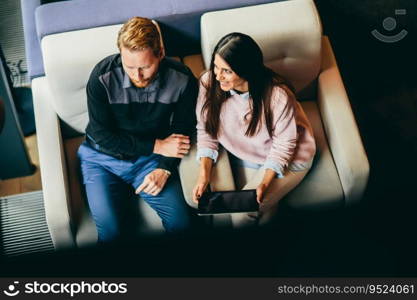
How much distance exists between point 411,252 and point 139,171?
1.03m

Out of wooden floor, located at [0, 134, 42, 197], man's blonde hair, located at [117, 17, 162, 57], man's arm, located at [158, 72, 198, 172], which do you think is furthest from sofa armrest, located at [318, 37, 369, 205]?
wooden floor, located at [0, 134, 42, 197]

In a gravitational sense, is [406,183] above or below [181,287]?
below

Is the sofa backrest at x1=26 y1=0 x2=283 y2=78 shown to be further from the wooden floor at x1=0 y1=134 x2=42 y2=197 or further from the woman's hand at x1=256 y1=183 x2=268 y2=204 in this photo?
the woman's hand at x1=256 y1=183 x2=268 y2=204

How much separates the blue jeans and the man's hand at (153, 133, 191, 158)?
43mm

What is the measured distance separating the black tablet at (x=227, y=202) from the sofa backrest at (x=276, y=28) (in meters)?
0.56

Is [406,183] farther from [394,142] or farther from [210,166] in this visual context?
[210,166]

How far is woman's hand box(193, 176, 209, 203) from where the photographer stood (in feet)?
6.51

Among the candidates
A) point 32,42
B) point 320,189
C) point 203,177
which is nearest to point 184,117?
point 203,177

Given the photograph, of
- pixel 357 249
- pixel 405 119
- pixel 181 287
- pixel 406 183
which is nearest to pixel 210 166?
pixel 357 249

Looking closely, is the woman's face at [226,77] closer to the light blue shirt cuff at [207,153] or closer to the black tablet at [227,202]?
the light blue shirt cuff at [207,153]

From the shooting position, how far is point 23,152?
2477 millimetres

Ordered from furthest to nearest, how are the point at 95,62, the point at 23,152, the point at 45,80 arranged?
the point at 23,152
the point at 45,80
the point at 95,62

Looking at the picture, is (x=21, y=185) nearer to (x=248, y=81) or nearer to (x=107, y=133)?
(x=107, y=133)

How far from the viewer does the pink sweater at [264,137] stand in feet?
6.50
